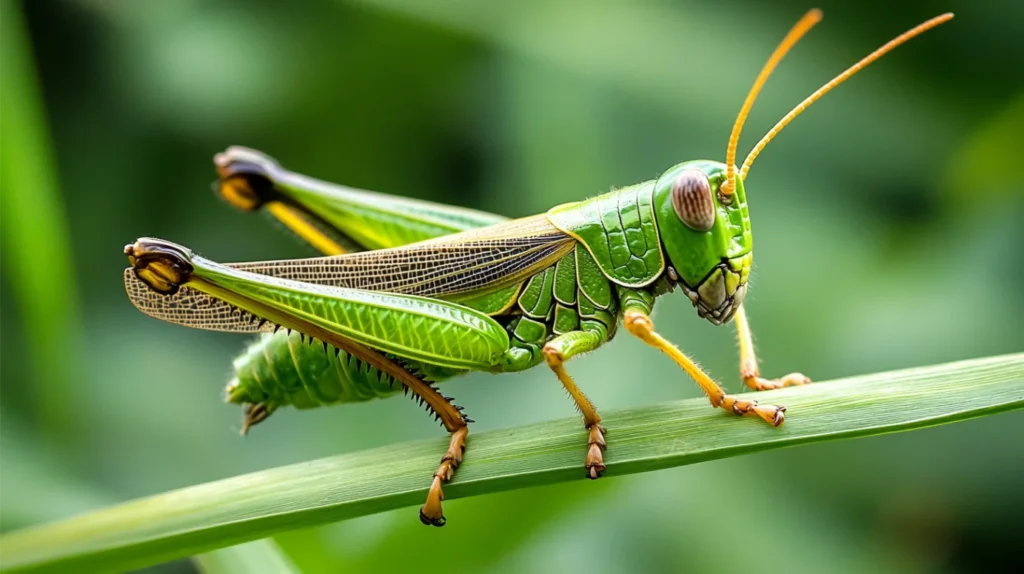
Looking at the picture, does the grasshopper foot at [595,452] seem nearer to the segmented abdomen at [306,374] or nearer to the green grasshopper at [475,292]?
the green grasshopper at [475,292]

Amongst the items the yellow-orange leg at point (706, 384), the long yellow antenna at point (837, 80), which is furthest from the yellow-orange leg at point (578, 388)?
the long yellow antenna at point (837, 80)

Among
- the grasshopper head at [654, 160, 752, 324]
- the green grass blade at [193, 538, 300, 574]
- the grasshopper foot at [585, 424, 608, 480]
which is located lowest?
the green grass blade at [193, 538, 300, 574]

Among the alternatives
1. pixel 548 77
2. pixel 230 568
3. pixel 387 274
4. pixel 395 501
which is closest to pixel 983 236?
pixel 548 77

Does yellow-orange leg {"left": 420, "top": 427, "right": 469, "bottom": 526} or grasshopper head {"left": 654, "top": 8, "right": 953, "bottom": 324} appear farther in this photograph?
grasshopper head {"left": 654, "top": 8, "right": 953, "bottom": 324}

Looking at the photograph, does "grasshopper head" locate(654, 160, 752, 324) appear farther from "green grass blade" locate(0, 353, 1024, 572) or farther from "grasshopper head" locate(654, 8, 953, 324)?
"green grass blade" locate(0, 353, 1024, 572)

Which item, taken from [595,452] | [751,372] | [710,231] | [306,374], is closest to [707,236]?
[710,231]

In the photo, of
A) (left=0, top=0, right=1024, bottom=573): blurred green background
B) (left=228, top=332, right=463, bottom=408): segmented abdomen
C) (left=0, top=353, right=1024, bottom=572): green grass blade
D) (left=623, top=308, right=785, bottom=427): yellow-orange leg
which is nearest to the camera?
(left=0, top=353, right=1024, bottom=572): green grass blade

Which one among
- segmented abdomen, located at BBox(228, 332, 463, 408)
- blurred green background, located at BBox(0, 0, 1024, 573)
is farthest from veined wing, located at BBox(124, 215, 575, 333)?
blurred green background, located at BBox(0, 0, 1024, 573)
